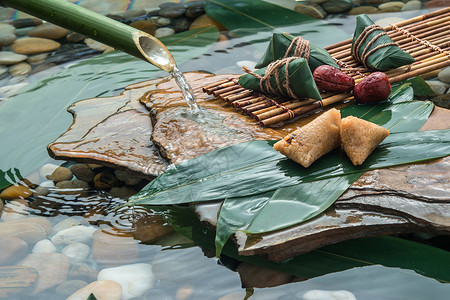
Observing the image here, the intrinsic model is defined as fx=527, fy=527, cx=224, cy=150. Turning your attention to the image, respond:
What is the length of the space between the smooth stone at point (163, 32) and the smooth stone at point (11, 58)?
0.96 m

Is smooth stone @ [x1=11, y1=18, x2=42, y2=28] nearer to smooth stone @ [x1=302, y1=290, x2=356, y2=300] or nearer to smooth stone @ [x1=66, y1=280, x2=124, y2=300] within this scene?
smooth stone @ [x1=66, y1=280, x2=124, y2=300]

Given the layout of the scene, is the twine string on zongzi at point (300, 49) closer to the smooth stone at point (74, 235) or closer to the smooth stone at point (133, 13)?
the smooth stone at point (74, 235)

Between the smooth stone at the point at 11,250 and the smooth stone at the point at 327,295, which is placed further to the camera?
the smooth stone at the point at 11,250

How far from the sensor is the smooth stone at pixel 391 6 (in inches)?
159

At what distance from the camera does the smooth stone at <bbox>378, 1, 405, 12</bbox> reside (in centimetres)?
403

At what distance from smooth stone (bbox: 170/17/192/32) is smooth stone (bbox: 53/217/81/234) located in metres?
2.18

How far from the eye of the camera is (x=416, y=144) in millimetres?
2119

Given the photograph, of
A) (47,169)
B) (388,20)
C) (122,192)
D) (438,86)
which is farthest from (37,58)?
(438,86)

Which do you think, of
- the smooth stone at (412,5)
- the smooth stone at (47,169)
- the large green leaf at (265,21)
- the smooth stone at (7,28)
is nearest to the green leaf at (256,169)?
the smooth stone at (47,169)

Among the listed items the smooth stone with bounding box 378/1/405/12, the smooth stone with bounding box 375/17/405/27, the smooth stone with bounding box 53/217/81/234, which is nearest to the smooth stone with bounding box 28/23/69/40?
the smooth stone with bounding box 53/217/81/234

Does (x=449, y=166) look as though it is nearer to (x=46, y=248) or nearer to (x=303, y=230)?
(x=303, y=230)

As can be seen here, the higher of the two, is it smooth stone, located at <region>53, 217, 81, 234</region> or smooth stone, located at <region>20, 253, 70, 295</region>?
smooth stone, located at <region>53, 217, 81, 234</region>

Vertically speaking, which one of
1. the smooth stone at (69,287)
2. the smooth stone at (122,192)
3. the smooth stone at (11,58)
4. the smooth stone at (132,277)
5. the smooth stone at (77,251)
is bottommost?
the smooth stone at (69,287)

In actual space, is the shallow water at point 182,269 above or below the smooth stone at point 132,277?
above
